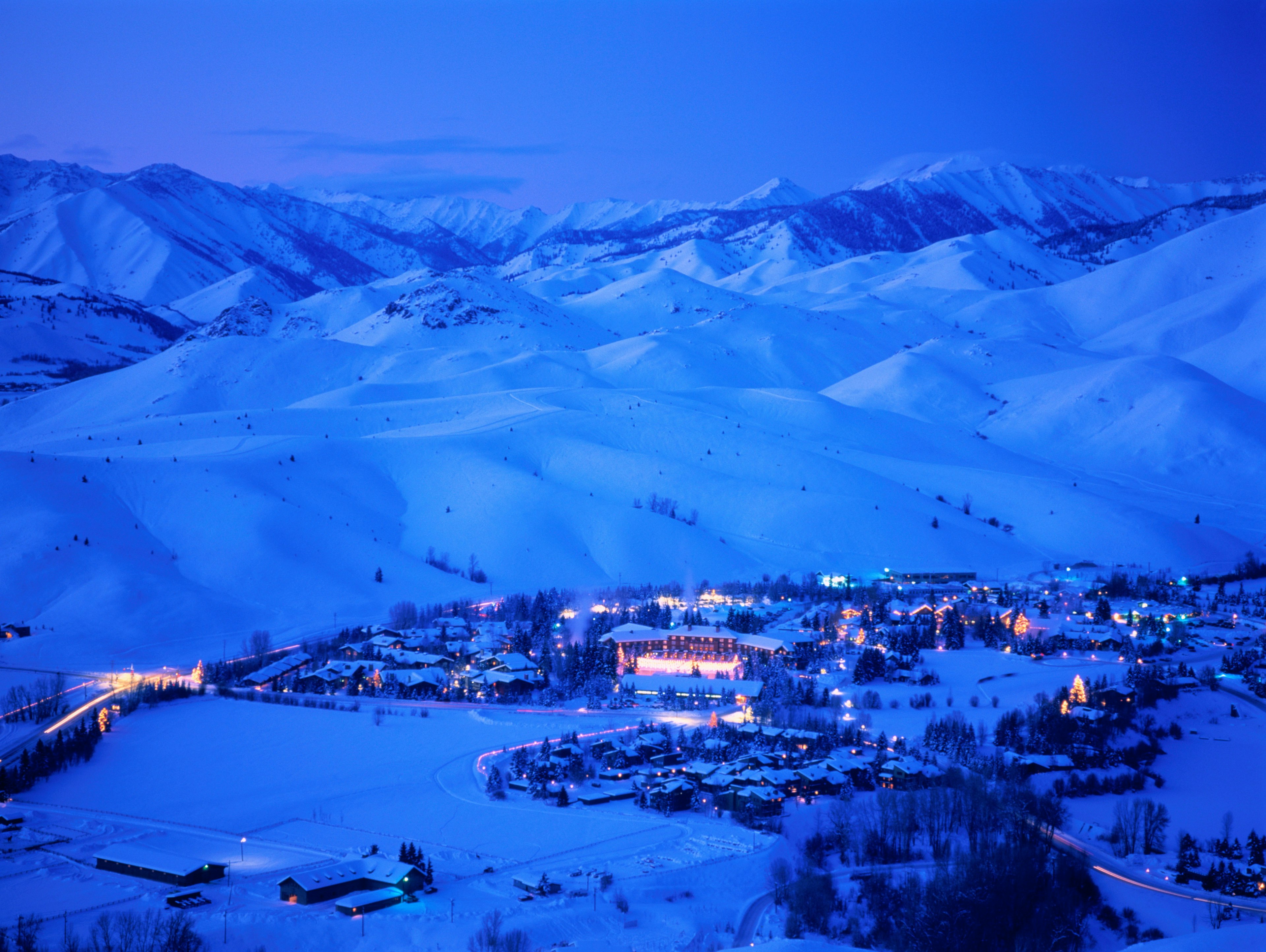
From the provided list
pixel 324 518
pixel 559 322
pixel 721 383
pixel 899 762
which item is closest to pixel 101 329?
pixel 559 322

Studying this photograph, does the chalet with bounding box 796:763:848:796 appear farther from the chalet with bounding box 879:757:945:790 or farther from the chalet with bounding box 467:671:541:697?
the chalet with bounding box 467:671:541:697

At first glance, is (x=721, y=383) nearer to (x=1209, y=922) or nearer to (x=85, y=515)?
(x=85, y=515)

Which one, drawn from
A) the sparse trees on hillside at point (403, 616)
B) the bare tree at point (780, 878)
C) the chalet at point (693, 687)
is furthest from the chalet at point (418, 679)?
the bare tree at point (780, 878)

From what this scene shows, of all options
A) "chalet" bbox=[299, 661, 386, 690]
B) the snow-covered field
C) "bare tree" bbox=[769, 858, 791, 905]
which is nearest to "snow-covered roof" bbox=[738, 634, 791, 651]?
the snow-covered field

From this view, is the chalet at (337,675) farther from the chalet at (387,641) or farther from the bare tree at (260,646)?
the bare tree at (260,646)

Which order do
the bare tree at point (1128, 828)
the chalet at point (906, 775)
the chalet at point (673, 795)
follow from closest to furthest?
the bare tree at point (1128, 828), the chalet at point (673, 795), the chalet at point (906, 775)

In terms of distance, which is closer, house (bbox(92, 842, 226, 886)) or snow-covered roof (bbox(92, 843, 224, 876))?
house (bbox(92, 842, 226, 886))
